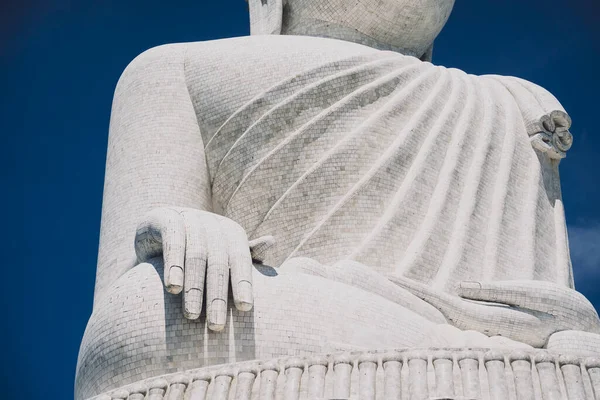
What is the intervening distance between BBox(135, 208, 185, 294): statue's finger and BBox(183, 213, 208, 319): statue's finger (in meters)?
0.03

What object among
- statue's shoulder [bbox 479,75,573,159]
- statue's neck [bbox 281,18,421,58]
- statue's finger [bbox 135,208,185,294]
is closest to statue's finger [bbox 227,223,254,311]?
statue's finger [bbox 135,208,185,294]

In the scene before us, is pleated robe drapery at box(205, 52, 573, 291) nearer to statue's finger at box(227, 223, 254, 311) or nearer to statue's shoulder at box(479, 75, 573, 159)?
statue's shoulder at box(479, 75, 573, 159)

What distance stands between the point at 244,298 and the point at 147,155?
2.15 metres

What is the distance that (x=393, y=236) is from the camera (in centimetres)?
771

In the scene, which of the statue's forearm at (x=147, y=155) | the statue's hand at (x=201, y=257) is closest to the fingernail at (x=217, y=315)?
the statue's hand at (x=201, y=257)

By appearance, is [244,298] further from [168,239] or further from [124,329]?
[124,329]

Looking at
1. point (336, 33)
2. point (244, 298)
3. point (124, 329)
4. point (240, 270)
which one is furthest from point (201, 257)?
point (336, 33)

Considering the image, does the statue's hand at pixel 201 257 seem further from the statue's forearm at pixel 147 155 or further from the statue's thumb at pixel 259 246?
the statue's forearm at pixel 147 155

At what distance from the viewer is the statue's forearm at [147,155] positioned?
772cm

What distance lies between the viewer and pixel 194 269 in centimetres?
630

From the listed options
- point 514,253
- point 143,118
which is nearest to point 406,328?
point 514,253

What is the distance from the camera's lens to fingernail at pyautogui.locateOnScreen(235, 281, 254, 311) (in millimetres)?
6207

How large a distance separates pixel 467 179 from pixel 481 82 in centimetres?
120

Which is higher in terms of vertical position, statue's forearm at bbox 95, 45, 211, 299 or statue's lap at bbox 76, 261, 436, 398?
statue's forearm at bbox 95, 45, 211, 299
